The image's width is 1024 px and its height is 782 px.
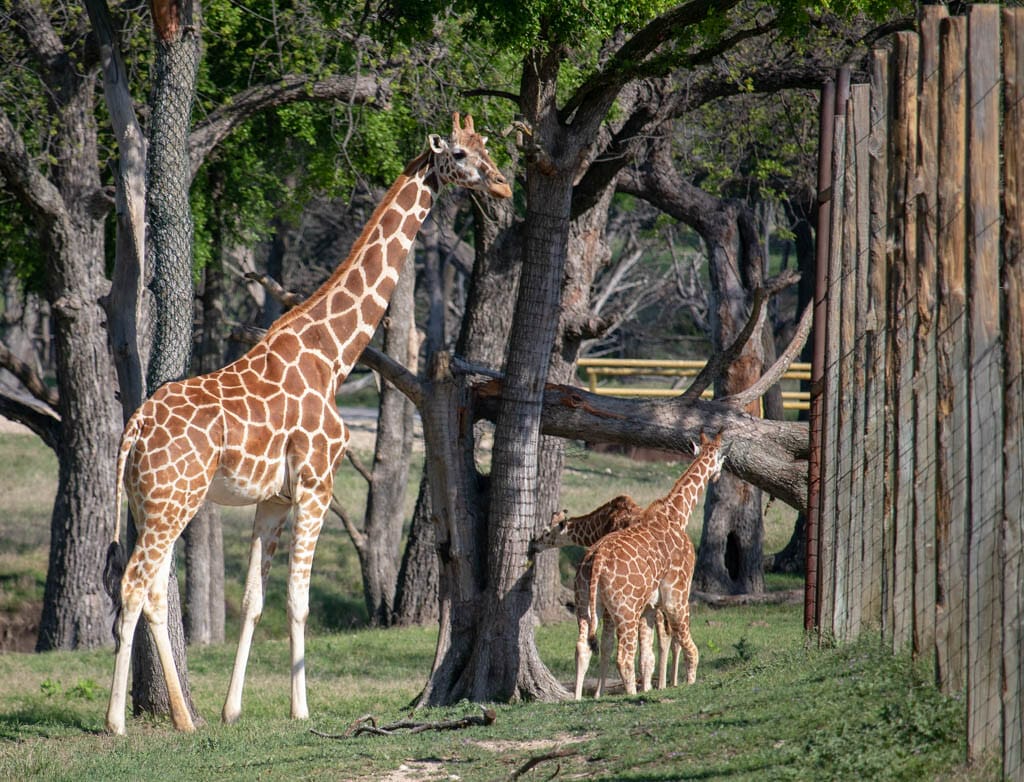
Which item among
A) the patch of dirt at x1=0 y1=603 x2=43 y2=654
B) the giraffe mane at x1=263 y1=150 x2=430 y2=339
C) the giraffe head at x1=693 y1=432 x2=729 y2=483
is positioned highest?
the giraffe mane at x1=263 y1=150 x2=430 y2=339

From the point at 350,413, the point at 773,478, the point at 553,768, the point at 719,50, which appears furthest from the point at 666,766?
the point at 350,413

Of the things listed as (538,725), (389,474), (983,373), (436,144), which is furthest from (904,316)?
(389,474)

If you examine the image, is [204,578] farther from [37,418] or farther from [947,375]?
[947,375]

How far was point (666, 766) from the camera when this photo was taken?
5.79 metres

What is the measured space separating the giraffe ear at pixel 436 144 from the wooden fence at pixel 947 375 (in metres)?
3.43

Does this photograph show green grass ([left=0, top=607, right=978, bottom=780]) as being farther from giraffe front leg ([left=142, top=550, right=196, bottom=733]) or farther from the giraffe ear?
the giraffe ear

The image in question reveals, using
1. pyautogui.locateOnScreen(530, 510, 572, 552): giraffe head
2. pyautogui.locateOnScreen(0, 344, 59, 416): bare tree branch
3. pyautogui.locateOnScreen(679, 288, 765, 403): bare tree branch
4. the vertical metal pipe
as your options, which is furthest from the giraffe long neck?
pyautogui.locateOnScreen(0, 344, 59, 416): bare tree branch

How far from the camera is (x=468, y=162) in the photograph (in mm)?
9633

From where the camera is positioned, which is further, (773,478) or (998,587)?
(773,478)

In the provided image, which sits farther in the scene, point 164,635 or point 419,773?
point 164,635

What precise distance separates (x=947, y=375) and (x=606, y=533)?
6.22 meters

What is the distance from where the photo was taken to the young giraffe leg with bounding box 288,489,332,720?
8914mm

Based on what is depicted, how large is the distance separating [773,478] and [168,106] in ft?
20.4

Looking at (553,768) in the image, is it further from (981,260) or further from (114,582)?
(114,582)
